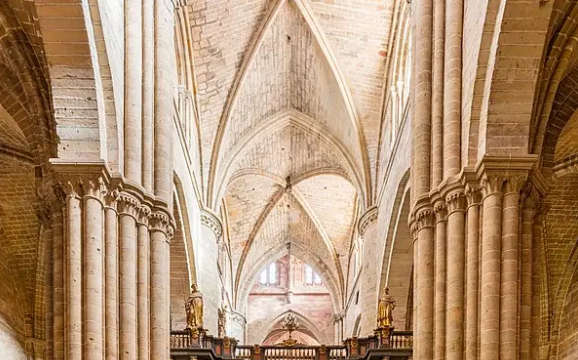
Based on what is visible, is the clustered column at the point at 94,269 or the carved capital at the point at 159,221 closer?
the clustered column at the point at 94,269

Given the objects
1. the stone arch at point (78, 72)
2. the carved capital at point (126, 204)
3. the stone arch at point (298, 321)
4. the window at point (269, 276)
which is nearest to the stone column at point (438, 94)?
the carved capital at point (126, 204)

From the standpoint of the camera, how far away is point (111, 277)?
545 inches

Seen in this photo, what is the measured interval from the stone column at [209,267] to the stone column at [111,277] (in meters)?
12.4

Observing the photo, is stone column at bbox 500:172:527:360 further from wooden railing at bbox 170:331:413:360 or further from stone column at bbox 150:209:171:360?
wooden railing at bbox 170:331:413:360

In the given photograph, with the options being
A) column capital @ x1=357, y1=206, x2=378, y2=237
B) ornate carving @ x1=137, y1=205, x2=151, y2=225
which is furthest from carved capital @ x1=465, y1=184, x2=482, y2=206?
column capital @ x1=357, y1=206, x2=378, y2=237

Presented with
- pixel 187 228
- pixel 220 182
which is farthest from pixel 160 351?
pixel 220 182

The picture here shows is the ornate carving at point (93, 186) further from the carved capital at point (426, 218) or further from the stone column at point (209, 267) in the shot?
the stone column at point (209, 267)

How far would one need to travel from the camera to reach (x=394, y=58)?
24.9 metres

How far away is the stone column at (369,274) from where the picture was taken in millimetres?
26411

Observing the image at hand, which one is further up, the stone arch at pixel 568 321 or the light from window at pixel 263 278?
the light from window at pixel 263 278

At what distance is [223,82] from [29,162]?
9045 millimetres

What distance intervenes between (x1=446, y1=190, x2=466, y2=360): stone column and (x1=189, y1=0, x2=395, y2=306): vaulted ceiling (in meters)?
11.3

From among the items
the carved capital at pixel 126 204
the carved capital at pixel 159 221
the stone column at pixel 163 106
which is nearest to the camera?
the carved capital at pixel 126 204

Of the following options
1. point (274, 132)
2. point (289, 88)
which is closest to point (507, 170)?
point (289, 88)
